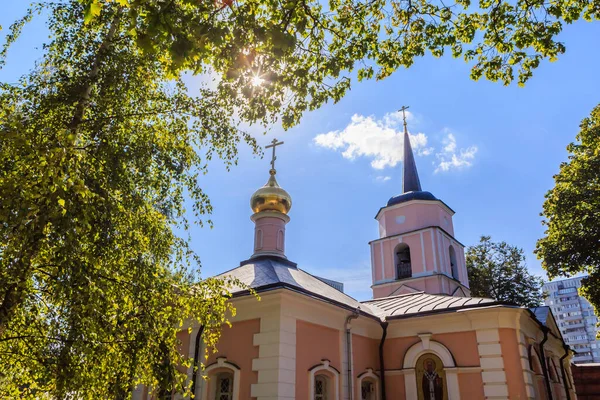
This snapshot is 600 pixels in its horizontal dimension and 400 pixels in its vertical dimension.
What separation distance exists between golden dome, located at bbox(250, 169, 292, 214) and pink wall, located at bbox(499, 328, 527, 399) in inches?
292

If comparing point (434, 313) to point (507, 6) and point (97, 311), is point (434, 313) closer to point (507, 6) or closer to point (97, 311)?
point (507, 6)

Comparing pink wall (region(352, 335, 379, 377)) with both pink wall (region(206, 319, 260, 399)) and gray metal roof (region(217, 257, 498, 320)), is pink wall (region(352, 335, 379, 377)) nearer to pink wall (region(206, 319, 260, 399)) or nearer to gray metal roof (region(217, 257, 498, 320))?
gray metal roof (region(217, 257, 498, 320))

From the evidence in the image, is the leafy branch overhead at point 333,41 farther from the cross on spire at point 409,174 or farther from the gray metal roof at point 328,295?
the cross on spire at point 409,174

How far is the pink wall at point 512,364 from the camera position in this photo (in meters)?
9.25

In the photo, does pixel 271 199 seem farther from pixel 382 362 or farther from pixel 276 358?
pixel 276 358

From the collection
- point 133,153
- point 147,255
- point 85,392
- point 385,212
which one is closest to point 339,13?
point 133,153

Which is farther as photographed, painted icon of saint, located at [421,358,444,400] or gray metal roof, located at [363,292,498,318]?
gray metal roof, located at [363,292,498,318]

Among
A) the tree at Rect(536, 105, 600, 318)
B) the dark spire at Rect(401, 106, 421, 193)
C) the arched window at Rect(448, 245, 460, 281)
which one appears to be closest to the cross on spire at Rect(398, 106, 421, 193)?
the dark spire at Rect(401, 106, 421, 193)

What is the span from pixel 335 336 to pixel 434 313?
2.47 metres

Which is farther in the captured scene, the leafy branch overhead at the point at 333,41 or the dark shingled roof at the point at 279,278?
the dark shingled roof at the point at 279,278

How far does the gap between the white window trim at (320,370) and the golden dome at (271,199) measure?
6.03 meters

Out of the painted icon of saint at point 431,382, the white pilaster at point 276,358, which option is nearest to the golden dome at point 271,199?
the white pilaster at point 276,358

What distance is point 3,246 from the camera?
3857mm

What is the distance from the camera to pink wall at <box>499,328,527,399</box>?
925 centimetres
